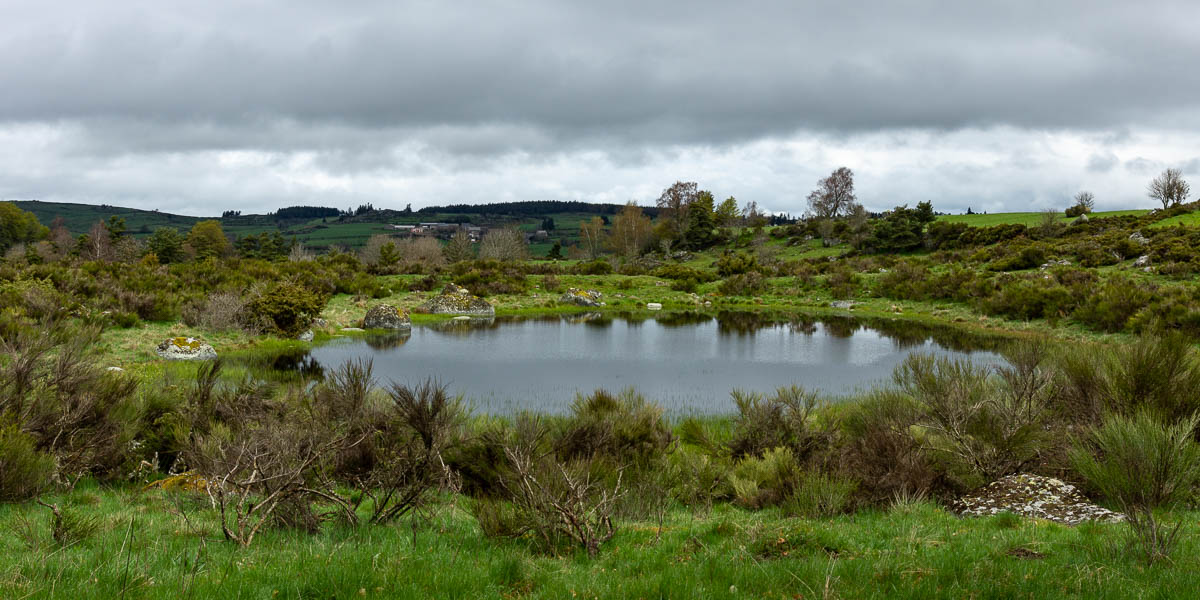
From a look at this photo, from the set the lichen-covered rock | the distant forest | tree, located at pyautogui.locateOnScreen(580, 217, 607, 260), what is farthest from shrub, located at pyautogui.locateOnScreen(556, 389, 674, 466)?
the distant forest

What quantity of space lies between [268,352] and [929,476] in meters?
19.7

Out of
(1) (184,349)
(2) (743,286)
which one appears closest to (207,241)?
(2) (743,286)

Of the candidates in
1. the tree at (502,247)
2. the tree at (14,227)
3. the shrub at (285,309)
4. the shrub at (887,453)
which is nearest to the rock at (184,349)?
the shrub at (285,309)

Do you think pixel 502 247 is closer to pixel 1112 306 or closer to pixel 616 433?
pixel 1112 306

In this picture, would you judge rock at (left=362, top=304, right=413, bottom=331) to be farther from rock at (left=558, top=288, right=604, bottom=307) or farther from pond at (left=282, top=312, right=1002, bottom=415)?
rock at (left=558, top=288, right=604, bottom=307)

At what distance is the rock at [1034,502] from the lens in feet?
23.2

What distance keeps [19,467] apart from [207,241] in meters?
80.3

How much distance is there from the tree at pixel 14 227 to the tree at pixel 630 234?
69867mm

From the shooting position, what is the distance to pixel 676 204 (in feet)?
302

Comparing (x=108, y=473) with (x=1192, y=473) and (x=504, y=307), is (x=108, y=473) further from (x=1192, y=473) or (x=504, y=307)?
(x=504, y=307)

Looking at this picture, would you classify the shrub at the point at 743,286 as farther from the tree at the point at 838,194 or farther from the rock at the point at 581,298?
the tree at the point at 838,194

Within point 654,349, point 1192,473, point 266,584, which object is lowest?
point 654,349

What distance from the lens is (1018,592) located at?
4277 mm

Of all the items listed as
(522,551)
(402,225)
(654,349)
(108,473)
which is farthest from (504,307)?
(402,225)
